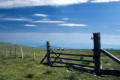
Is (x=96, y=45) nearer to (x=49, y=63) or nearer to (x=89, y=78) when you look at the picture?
(x=89, y=78)

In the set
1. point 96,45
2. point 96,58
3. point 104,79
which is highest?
point 96,45

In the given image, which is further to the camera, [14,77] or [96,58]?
[96,58]

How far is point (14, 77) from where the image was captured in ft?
34.1

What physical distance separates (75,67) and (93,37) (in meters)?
3.29

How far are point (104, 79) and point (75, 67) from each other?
397 centimetres

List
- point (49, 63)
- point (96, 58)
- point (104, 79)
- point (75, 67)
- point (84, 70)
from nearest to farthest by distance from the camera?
point (104, 79) → point (96, 58) → point (84, 70) → point (75, 67) → point (49, 63)

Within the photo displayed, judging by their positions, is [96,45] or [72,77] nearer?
[72,77]

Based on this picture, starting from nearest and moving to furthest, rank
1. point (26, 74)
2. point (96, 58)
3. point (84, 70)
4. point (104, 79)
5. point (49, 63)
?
point (104, 79) → point (26, 74) → point (96, 58) → point (84, 70) → point (49, 63)

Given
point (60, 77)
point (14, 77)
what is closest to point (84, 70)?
point (60, 77)

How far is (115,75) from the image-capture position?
10.4 metres

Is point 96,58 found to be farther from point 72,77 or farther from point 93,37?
point 72,77

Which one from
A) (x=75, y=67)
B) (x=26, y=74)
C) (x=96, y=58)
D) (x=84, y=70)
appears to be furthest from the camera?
(x=75, y=67)

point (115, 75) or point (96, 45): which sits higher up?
point (96, 45)

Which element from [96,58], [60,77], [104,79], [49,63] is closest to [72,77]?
[60,77]
